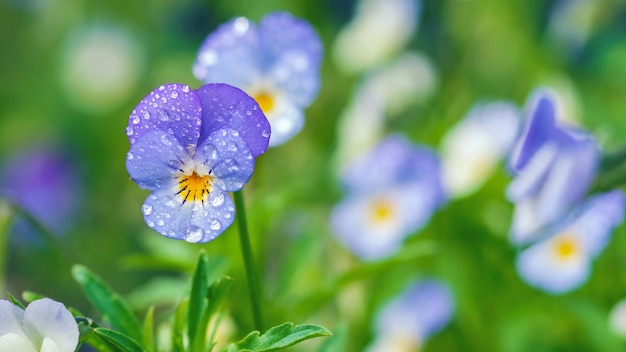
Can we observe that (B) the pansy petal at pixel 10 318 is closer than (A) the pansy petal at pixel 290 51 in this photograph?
Yes

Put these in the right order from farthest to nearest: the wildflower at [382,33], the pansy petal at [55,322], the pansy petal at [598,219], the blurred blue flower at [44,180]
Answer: the blurred blue flower at [44,180]
the wildflower at [382,33]
the pansy petal at [598,219]
the pansy petal at [55,322]

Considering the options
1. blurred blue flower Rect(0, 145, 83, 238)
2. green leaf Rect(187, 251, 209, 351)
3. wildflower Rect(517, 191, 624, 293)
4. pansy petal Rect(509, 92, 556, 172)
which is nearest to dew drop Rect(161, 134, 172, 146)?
green leaf Rect(187, 251, 209, 351)

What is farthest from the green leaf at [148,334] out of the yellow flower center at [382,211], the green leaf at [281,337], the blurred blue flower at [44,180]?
the blurred blue flower at [44,180]

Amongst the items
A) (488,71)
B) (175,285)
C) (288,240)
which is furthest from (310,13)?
(175,285)

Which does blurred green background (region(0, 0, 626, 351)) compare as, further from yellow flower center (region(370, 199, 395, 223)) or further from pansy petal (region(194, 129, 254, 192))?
pansy petal (region(194, 129, 254, 192))

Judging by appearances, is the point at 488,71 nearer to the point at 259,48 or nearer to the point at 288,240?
the point at 288,240

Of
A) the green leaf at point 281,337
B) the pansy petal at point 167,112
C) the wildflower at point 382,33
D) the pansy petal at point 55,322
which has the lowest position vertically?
the green leaf at point 281,337

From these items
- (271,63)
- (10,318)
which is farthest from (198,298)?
(271,63)

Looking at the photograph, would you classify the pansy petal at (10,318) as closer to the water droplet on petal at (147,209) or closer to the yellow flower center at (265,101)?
the water droplet on petal at (147,209)
